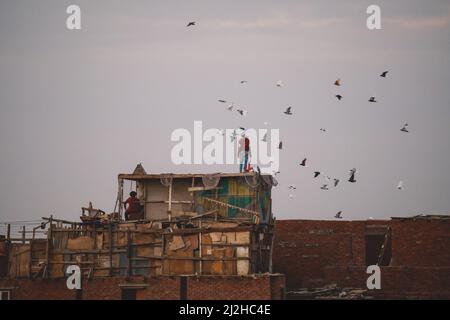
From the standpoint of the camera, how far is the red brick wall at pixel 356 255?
51.1 metres

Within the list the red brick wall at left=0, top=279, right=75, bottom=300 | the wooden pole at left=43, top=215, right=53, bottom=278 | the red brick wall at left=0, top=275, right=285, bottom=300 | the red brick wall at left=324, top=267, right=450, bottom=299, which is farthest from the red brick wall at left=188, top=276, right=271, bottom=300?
the wooden pole at left=43, top=215, right=53, bottom=278

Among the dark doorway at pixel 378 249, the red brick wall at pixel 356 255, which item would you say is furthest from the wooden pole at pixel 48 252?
the dark doorway at pixel 378 249

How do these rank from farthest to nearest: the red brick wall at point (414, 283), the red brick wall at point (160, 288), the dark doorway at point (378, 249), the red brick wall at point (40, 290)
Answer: the dark doorway at point (378, 249), the red brick wall at point (414, 283), the red brick wall at point (40, 290), the red brick wall at point (160, 288)

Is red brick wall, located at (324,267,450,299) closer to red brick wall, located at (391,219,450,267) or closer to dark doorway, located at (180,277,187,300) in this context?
red brick wall, located at (391,219,450,267)

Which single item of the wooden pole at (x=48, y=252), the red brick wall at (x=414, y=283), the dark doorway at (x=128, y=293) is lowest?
the dark doorway at (x=128, y=293)

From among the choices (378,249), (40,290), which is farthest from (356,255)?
(40,290)

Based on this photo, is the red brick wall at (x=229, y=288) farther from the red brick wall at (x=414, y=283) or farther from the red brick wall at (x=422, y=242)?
the red brick wall at (x=422, y=242)

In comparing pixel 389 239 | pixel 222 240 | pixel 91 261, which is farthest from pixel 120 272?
pixel 389 239

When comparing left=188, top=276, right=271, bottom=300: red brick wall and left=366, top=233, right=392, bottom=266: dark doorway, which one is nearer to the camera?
left=188, top=276, right=271, bottom=300: red brick wall

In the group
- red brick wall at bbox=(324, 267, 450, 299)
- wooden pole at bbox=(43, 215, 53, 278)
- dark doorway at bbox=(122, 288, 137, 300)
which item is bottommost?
dark doorway at bbox=(122, 288, 137, 300)

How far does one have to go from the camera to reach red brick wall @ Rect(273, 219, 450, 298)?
5112cm
